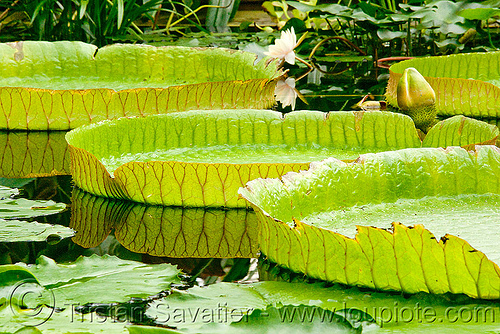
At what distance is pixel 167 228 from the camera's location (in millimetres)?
1045

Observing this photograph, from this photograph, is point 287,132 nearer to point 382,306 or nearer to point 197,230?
point 197,230

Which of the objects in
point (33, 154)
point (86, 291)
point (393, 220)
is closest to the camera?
point (86, 291)

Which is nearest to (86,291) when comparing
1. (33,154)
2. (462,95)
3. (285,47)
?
(33,154)

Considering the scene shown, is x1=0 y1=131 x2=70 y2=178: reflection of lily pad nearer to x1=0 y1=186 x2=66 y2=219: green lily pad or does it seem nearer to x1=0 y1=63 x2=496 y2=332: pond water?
x1=0 y1=63 x2=496 y2=332: pond water

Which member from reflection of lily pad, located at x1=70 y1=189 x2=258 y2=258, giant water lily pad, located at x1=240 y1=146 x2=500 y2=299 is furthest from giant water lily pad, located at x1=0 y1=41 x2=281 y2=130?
giant water lily pad, located at x1=240 y1=146 x2=500 y2=299

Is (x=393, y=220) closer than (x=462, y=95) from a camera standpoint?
Yes

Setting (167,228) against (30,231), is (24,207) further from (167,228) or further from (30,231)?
(167,228)

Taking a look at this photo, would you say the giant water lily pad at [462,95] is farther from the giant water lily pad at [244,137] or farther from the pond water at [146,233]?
the pond water at [146,233]

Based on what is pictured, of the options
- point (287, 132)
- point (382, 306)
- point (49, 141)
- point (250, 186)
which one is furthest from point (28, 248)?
point (49, 141)

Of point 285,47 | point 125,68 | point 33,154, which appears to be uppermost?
point 285,47

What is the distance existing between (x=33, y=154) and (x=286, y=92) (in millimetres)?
1070

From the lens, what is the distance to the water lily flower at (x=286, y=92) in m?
2.14

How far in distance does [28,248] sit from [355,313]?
52 cm

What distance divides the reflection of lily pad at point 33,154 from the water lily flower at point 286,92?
29.2 inches
